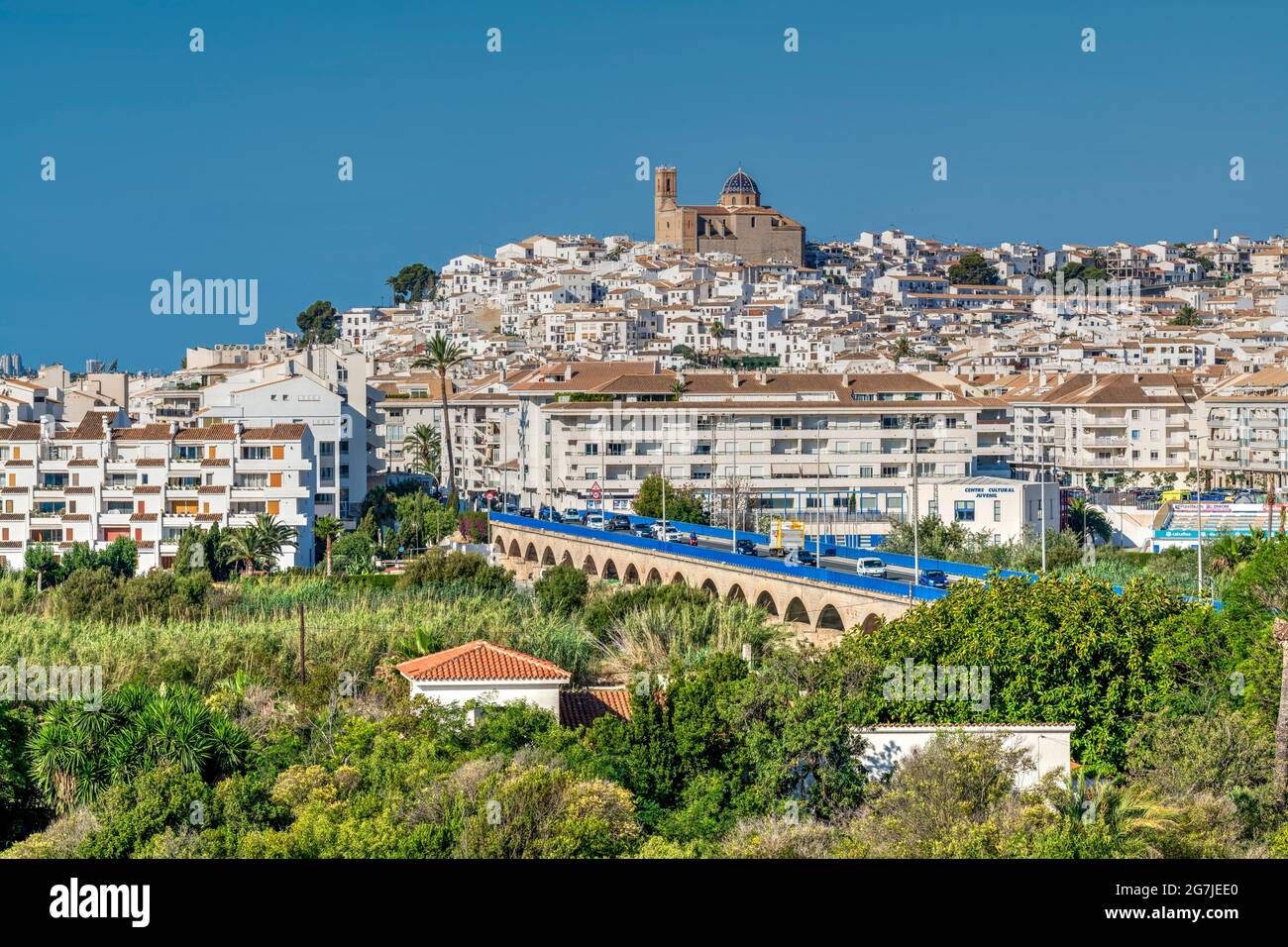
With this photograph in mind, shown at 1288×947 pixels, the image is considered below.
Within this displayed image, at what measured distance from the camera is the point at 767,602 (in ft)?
157

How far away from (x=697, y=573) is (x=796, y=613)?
6.25 m

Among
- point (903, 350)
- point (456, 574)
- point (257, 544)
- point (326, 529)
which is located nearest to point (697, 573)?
point (456, 574)

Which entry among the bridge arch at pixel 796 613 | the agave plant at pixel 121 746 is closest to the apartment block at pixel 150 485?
the bridge arch at pixel 796 613

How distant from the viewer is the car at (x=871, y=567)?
4572 cm

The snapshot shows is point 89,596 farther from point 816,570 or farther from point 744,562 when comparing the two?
point 816,570

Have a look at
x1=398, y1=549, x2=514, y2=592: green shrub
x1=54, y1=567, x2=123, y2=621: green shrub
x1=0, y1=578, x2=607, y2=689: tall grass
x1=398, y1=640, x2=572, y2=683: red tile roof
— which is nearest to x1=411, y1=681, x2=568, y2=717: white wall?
x1=398, y1=640, x2=572, y2=683: red tile roof

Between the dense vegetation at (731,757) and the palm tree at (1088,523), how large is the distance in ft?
111

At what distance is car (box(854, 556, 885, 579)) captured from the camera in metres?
45.7

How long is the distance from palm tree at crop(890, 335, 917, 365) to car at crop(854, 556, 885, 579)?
267ft

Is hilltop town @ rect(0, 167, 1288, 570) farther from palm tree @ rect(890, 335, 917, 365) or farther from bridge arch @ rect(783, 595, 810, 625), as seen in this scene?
bridge arch @ rect(783, 595, 810, 625)

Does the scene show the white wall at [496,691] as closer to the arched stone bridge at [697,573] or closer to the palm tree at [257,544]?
the arched stone bridge at [697,573]

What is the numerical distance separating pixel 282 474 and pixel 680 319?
3887 inches

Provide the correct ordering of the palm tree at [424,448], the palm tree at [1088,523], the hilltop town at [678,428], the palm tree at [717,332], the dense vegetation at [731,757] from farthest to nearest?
the palm tree at [717,332] < the palm tree at [424,448] < the palm tree at [1088,523] < the hilltop town at [678,428] < the dense vegetation at [731,757]

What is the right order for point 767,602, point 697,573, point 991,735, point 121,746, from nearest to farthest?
point 991,735, point 121,746, point 767,602, point 697,573
